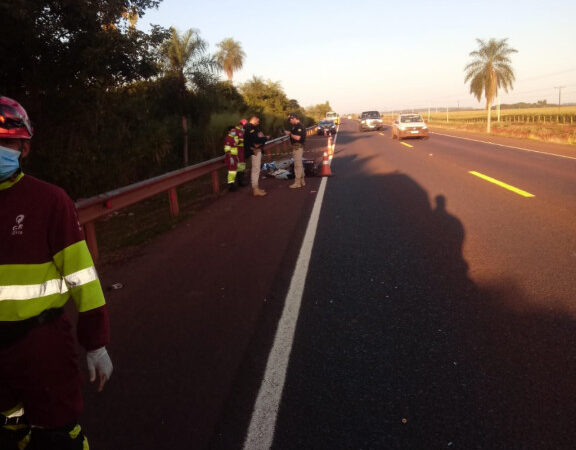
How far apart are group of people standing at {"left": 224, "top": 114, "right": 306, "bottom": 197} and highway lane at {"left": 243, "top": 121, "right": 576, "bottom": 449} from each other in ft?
13.9

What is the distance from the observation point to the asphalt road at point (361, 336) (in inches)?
109

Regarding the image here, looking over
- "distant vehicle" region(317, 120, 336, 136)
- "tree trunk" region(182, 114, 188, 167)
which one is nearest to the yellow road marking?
"tree trunk" region(182, 114, 188, 167)

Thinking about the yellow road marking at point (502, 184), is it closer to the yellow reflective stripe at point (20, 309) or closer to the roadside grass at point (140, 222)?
the roadside grass at point (140, 222)

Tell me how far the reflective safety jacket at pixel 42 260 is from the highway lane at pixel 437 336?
1413 mm

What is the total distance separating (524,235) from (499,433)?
186 inches

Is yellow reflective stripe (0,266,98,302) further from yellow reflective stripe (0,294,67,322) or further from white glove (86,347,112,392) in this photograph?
white glove (86,347,112,392)

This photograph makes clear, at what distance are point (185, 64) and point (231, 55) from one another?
43.3 metres

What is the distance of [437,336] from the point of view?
148 inches

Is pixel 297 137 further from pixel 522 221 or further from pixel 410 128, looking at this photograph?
pixel 410 128

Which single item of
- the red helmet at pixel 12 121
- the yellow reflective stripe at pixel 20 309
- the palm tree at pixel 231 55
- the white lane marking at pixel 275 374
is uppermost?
the palm tree at pixel 231 55

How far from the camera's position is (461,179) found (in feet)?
40.0

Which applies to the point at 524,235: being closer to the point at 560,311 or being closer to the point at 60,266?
the point at 560,311

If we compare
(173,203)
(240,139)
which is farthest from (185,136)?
(173,203)

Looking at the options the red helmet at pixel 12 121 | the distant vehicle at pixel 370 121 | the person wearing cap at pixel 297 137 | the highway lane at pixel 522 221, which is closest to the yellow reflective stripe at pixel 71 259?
the red helmet at pixel 12 121
